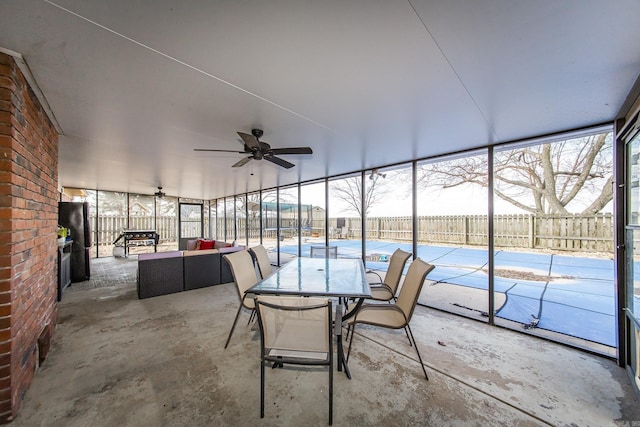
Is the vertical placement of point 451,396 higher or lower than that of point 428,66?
lower

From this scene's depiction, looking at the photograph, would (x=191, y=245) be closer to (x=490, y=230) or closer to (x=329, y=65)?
(x=329, y=65)

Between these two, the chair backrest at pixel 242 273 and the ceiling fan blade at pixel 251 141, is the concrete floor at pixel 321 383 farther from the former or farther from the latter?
the ceiling fan blade at pixel 251 141

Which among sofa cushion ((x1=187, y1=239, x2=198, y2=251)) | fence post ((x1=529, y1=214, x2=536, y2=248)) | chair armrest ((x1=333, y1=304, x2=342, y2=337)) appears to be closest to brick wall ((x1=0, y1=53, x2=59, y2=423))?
chair armrest ((x1=333, y1=304, x2=342, y2=337))

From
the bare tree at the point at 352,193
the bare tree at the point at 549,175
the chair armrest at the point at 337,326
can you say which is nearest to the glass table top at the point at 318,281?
the chair armrest at the point at 337,326

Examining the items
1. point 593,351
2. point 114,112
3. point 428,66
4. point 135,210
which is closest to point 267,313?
point 428,66

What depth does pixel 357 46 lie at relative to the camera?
4.46ft

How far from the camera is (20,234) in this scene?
1648 millimetres

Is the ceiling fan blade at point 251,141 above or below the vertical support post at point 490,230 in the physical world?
above

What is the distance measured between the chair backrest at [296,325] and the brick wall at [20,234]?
167cm

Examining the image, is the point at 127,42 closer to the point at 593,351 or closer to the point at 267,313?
the point at 267,313

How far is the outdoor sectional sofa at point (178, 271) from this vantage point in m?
3.88

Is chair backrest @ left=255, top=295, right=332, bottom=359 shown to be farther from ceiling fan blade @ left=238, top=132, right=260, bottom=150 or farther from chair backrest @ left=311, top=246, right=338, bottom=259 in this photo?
chair backrest @ left=311, top=246, right=338, bottom=259

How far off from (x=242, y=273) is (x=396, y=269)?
1.91 metres

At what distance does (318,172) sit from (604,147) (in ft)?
19.7
